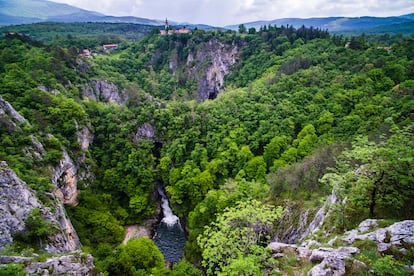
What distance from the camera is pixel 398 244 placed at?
13.0m

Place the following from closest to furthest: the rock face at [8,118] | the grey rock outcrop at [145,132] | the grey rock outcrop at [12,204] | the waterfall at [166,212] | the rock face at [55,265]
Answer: the rock face at [55,265] < the grey rock outcrop at [12,204] < the rock face at [8,118] < the waterfall at [166,212] < the grey rock outcrop at [145,132]

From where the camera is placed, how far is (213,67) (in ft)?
319

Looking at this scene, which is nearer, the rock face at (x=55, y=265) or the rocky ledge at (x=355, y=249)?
the rocky ledge at (x=355, y=249)

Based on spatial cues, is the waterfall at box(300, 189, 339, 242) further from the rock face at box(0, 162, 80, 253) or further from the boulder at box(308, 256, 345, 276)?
the rock face at box(0, 162, 80, 253)

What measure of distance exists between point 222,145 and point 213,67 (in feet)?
178

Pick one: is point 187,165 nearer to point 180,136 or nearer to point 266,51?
point 180,136

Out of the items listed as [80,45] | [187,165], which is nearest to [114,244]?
[187,165]

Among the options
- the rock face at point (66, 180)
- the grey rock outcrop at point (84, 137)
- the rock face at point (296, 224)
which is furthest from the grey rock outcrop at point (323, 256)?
the grey rock outcrop at point (84, 137)

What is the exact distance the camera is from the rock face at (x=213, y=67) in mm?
96625

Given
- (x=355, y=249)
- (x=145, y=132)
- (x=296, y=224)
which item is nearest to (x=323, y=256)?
(x=355, y=249)

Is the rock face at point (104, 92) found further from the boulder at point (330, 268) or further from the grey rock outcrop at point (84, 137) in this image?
the boulder at point (330, 268)

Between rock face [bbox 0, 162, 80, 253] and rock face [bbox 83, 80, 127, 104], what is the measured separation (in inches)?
1636

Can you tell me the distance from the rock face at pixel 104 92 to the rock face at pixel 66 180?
89.3 ft

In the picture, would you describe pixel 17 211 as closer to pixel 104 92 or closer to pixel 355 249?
pixel 355 249
